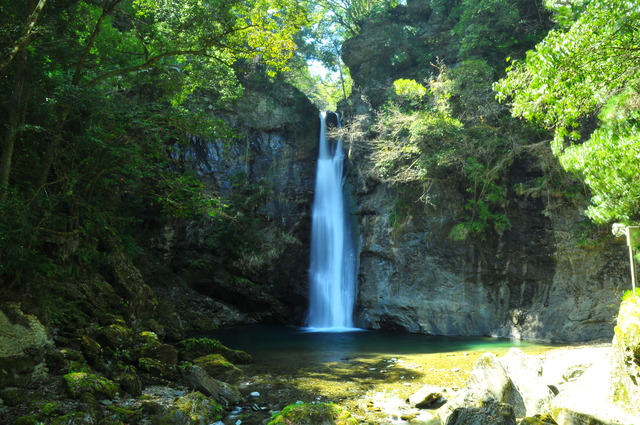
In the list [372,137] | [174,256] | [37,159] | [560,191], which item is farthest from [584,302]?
[174,256]

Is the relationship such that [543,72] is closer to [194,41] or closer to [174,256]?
[194,41]

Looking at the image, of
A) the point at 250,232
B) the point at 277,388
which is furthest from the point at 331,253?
the point at 277,388

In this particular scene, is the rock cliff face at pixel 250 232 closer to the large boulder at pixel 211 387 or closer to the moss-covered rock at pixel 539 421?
the large boulder at pixel 211 387

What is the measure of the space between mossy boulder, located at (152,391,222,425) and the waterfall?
43.4 feet

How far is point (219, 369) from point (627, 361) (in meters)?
7.67

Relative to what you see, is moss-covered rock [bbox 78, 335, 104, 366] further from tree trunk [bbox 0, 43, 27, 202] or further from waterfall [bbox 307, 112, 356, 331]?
waterfall [bbox 307, 112, 356, 331]

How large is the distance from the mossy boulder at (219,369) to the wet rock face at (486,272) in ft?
33.5

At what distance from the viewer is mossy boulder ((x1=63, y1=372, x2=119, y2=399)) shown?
622 cm

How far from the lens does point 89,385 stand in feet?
21.1

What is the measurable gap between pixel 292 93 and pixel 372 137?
704 centimetres

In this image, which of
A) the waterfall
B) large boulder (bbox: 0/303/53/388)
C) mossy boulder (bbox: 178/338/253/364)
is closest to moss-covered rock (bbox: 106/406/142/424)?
large boulder (bbox: 0/303/53/388)

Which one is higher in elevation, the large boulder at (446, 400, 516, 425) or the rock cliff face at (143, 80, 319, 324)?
the rock cliff face at (143, 80, 319, 324)

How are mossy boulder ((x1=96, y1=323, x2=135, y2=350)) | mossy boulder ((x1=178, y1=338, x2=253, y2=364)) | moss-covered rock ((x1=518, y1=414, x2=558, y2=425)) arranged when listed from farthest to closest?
mossy boulder ((x1=178, y1=338, x2=253, y2=364))
mossy boulder ((x1=96, y1=323, x2=135, y2=350))
moss-covered rock ((x1=518, y1=414, x2=558, y2=425))

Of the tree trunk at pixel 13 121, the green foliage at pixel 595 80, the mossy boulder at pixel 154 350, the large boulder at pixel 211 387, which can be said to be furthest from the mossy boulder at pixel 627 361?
the tree trunk at pixel 13 121
